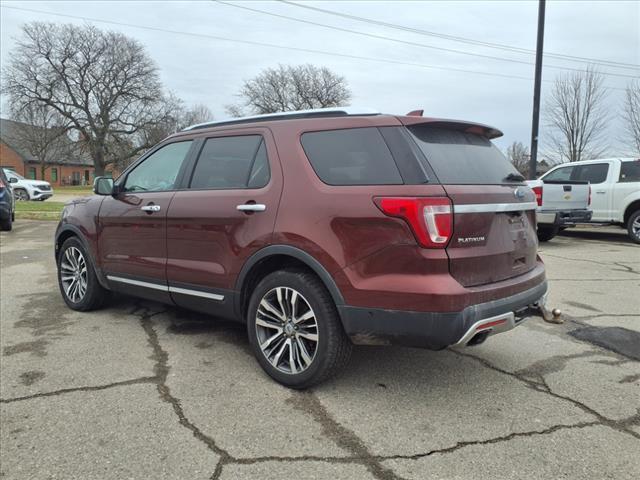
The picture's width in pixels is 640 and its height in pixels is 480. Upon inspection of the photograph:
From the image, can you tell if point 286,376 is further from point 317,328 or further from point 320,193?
point 320,193

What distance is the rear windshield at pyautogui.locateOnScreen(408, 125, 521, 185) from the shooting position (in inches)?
123

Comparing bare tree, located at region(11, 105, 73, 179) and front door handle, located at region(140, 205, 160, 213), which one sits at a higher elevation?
bare tree, located at region(11, 105, 73, 179)

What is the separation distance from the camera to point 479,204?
3.06m

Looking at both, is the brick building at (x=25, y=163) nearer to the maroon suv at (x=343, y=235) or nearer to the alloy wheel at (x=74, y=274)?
the alloy wheel at (x=74, y=274)

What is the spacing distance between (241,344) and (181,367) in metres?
0.65

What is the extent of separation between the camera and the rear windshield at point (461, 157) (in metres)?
3.13

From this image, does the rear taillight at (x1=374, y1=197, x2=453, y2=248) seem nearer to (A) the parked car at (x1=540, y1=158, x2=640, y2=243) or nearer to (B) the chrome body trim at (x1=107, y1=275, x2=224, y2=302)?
(B) the chrome body trim at (x1=107, y1=275, x2=224, y2=302)

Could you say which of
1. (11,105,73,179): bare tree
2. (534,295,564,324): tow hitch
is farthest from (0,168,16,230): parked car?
(11,105,73,179): bare tree

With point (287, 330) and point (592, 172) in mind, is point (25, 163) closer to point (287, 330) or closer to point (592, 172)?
point (592, 172)

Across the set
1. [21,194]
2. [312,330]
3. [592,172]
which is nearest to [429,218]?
[312,330]

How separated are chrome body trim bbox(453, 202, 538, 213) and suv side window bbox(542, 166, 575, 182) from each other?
9845 millimetres

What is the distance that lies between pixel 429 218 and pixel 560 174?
11115 millimetres

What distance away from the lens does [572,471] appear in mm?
2539

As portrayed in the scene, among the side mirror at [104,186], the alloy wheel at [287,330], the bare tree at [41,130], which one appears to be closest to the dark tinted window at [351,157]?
the alloy wheel at [287,330]
